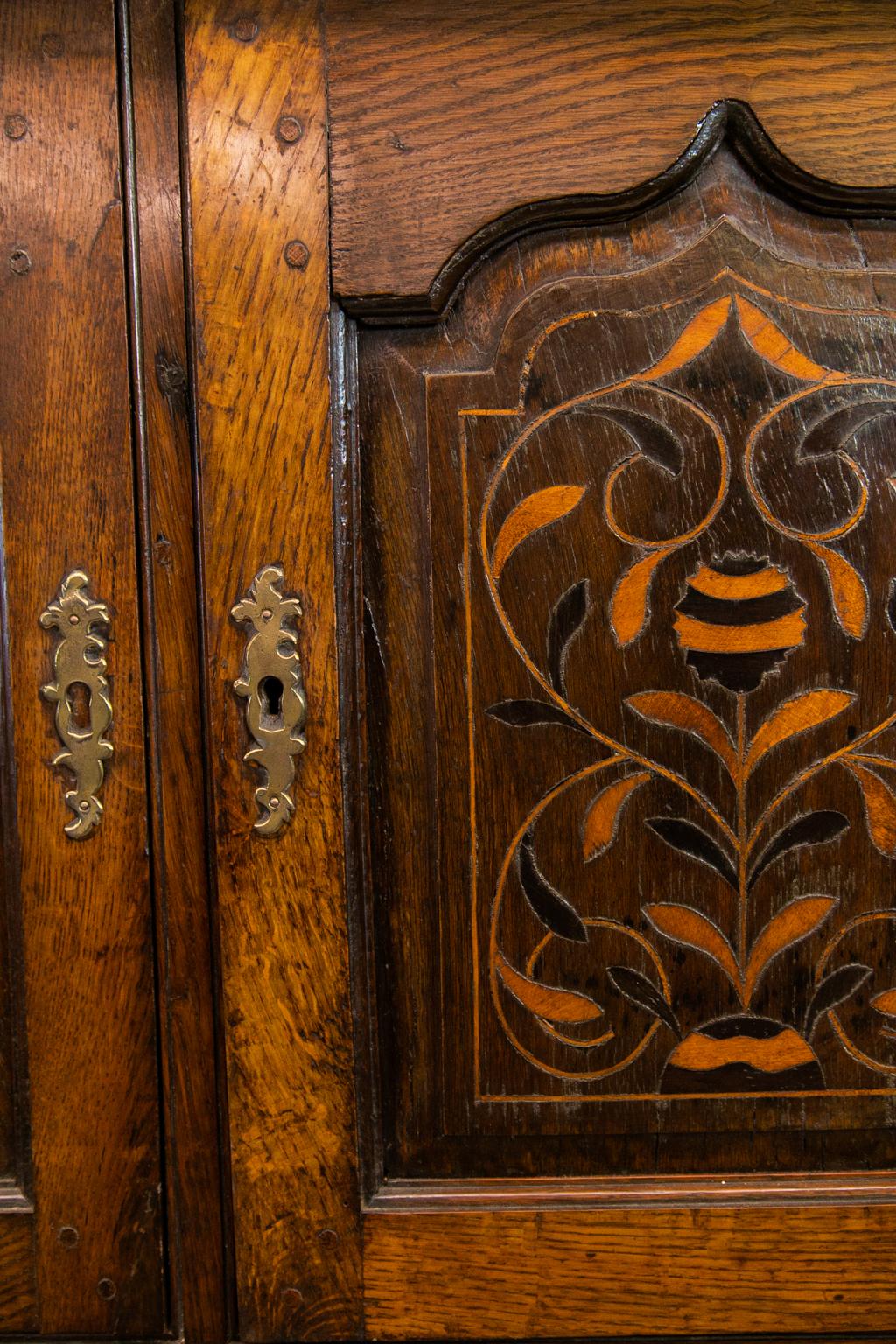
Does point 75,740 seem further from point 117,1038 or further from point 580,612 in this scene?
point 580,612

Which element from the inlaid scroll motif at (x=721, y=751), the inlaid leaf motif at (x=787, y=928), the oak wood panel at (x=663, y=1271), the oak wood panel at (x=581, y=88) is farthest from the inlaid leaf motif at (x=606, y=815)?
the oak wood panel at (x=581, y=88)

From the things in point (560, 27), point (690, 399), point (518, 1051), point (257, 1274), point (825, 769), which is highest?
point (560, 27)

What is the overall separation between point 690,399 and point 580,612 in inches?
5.3

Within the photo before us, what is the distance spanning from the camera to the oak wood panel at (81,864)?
0.60m

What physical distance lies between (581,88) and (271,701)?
38 centimetres

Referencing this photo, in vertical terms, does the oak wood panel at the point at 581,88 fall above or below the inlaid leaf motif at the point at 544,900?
above

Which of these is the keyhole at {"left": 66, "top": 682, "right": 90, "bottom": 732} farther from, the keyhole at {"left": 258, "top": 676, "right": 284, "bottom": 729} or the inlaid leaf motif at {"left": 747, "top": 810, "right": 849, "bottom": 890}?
the inlaid leaf motif at {"left": 747, "top": 810, "right": 849, "bottom": 890}

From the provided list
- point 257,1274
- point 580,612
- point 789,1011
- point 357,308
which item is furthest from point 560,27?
point 257,1274

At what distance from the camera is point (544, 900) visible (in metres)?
0.60

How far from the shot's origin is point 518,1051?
605 millimetres

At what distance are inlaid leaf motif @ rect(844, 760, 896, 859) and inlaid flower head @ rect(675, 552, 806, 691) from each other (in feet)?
0.25

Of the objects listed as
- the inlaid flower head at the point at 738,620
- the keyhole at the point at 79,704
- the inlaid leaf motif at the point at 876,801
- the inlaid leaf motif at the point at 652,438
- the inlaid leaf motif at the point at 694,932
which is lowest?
the inlaid leaf motif at the point at 694,932

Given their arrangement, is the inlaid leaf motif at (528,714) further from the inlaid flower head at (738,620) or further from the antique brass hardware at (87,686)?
the antique brass hardware at (87,686)

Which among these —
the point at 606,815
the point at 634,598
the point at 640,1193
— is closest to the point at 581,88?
the point at 634,598
